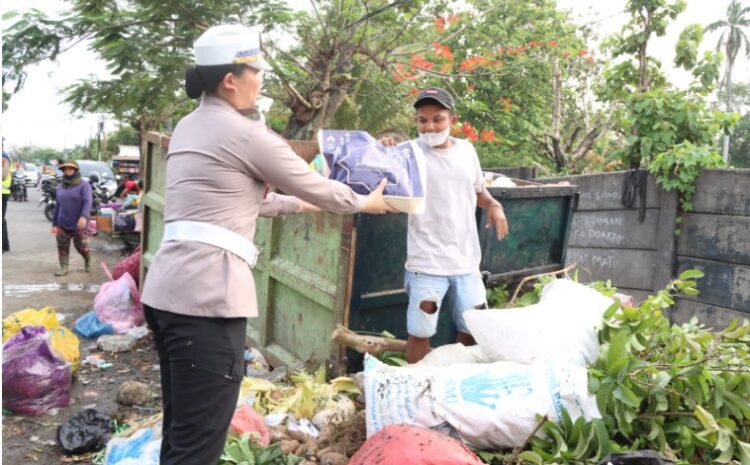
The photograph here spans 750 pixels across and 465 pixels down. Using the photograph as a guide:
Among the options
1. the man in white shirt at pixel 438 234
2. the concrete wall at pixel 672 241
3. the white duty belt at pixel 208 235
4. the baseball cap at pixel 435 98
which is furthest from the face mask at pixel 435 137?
the concrete wall at pixel 672 241

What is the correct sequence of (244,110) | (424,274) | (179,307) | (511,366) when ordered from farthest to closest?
(424,274) → (511,366) → (244,110) → (179,307)

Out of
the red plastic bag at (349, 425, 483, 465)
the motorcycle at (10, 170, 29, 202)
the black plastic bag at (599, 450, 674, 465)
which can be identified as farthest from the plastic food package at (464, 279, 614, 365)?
the motorcycle at (10, 170, 29, 202)

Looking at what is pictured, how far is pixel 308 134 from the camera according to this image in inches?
313

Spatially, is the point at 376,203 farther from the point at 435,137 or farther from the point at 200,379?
the point at 200,379

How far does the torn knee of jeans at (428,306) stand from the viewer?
305cm

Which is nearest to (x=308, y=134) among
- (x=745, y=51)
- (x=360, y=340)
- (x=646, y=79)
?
(x=646, y=79)

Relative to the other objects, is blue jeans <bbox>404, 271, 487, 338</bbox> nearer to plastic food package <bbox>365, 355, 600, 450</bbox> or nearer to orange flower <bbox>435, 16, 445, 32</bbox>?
plastic food package <bbox>365, 355, 600, 450</bbox>

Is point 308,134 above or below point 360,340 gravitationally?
above

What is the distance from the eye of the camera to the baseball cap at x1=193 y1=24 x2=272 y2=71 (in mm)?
2018

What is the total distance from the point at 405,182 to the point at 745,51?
41.0 meters

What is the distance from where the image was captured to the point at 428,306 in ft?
10.0

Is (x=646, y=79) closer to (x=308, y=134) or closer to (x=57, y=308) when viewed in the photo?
(x=308, y=134)

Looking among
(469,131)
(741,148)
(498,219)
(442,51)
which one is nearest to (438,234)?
(498,219)

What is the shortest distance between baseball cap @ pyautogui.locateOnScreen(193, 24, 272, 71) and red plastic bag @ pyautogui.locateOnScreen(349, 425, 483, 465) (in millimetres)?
Result: 1371
